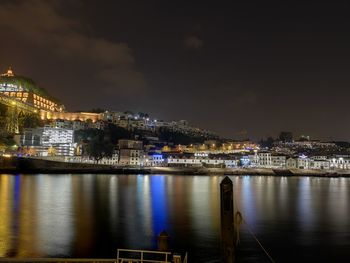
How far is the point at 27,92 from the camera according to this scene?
12162cm

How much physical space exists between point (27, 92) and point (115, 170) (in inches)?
2166

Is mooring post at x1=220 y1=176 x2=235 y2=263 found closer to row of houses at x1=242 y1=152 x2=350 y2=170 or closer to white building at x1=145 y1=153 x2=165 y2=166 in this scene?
white building at x1=145 y1=153 x2=165 y2=166

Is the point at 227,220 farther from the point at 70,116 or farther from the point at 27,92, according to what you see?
the point at 27,92

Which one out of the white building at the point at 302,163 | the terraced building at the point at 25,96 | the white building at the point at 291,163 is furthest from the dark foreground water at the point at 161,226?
the terraced building at the point at 25,96

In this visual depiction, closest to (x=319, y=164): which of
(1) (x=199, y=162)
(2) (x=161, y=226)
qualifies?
(1) (x=199, y=162)

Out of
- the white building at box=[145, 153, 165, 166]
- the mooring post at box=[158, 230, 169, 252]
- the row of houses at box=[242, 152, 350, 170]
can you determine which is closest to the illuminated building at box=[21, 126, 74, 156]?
the white building at box=[145, 153, 165, 166]

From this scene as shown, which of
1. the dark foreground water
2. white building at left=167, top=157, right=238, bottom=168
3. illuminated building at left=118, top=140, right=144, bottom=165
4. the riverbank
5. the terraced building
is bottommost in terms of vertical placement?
the dark foreground water

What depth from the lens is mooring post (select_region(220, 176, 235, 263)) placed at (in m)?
9.07

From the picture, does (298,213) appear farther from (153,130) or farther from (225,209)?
(153,130)

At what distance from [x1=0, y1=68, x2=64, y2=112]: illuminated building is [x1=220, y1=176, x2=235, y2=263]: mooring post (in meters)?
112

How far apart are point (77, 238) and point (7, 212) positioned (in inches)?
372

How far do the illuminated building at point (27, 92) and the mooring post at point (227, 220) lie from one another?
112248mm

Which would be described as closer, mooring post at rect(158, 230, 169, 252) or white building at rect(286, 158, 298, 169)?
mooring post at rect(158, 230, 169, 252)

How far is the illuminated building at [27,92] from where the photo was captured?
120 m
